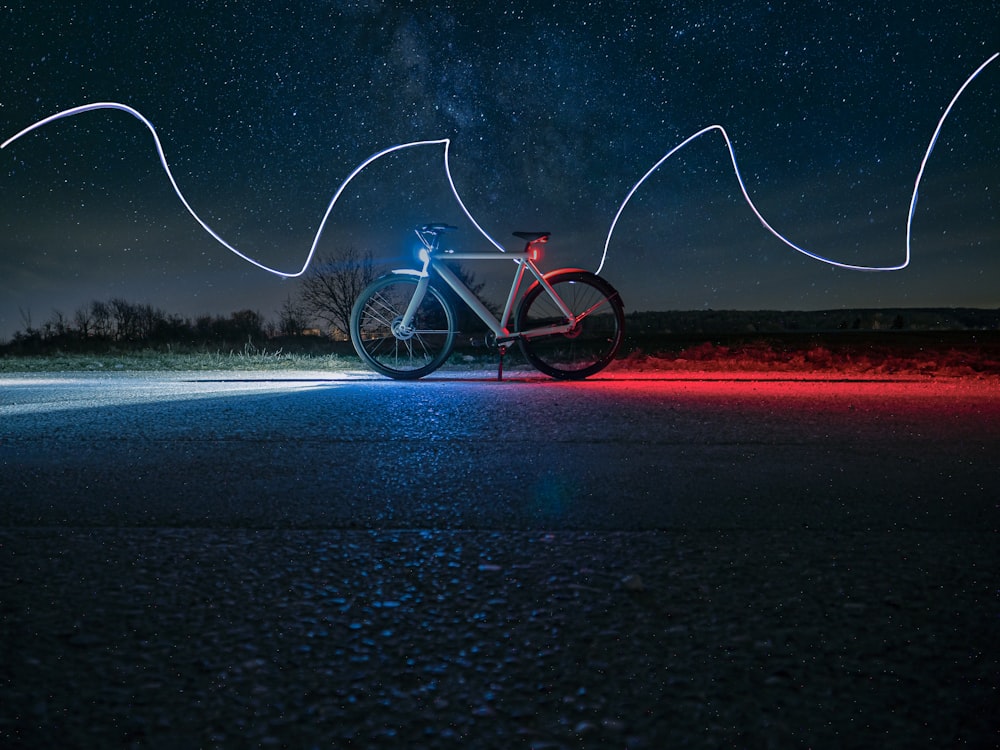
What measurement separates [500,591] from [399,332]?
8.01 meters

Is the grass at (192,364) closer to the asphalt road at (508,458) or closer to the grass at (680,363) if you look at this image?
the grass at (680,363)

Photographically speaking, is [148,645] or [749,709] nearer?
[749,709]

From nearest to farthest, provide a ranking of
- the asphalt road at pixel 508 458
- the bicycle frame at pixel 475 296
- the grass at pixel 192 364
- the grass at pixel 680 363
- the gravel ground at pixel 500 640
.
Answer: the gravel ground at pixel 500 640
the asphalt road at pixel 508 458
the bicycle frame at pixel 475 296
the grass at pixel 680 363
the grass at pixel 192 364

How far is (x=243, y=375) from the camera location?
11.8m

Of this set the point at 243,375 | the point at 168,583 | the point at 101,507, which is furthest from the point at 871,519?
the point at 243,375

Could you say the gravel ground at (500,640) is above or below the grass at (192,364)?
below

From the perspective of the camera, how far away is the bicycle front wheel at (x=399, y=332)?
10.4m

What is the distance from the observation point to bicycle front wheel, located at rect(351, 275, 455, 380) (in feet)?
34.0

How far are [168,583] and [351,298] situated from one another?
35.7m

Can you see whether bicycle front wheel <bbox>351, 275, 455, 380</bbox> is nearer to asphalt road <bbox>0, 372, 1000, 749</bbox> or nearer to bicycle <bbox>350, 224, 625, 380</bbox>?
bicycle <bbox>350, 224, 625, 380</bbox>

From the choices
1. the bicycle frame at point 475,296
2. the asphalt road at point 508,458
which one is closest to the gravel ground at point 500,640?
the asphalt road at point 508,458

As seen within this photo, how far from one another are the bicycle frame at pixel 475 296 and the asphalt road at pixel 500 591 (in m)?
4.56

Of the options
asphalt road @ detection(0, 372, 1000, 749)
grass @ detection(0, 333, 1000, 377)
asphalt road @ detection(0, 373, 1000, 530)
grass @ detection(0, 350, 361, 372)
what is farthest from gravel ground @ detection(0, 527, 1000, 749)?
grass @ detection(0, 350, 361, 372)

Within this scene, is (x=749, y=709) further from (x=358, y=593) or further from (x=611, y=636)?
(x=358, y=593)
